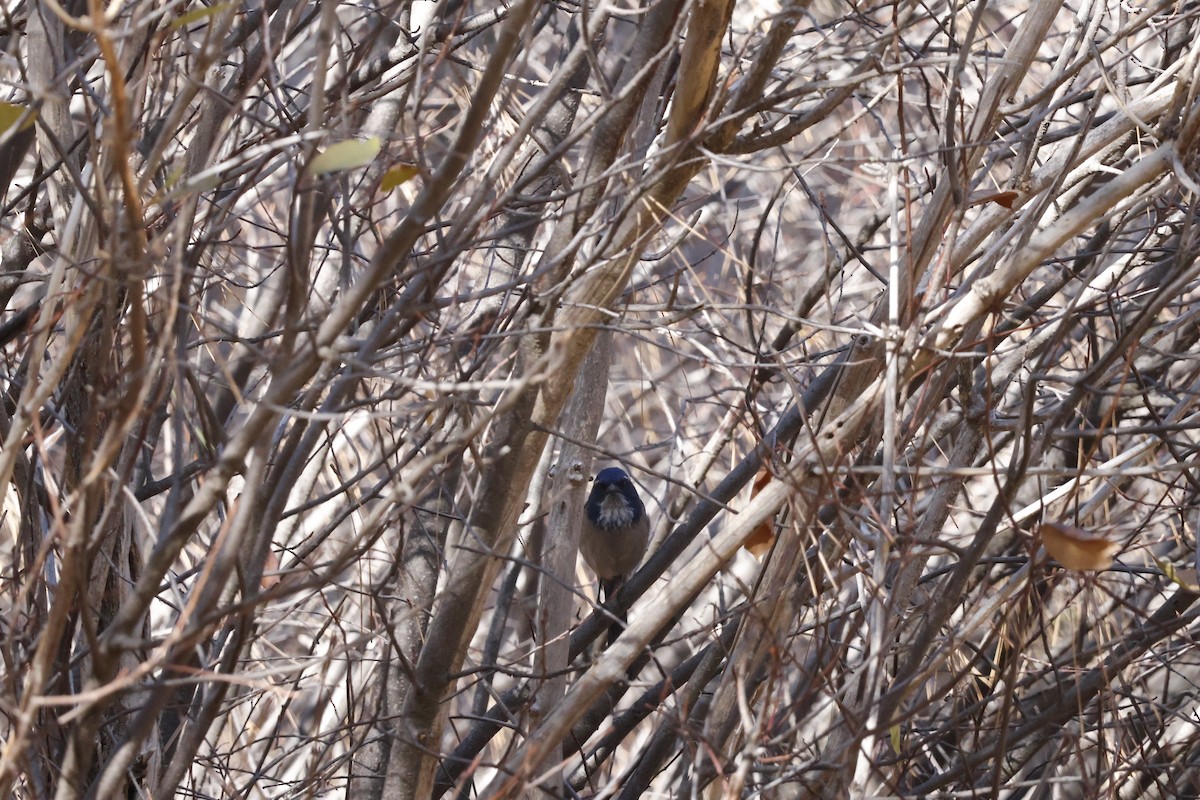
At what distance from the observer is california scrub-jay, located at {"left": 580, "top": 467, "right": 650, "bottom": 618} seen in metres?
6.36

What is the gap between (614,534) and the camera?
635 cm

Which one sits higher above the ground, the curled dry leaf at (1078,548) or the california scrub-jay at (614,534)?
the california scrub-jay at (614,534)

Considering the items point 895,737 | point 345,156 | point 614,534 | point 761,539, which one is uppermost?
point 614,534

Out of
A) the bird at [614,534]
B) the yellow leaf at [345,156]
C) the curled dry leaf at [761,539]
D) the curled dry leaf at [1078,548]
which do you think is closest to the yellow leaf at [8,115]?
the yellow leaf at [345,156]

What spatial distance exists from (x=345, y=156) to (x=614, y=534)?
4593mm

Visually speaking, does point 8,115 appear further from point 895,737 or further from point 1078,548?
point 895,737

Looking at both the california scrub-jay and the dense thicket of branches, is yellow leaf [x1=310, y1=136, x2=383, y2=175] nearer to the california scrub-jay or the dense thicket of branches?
the dense thicket of branches

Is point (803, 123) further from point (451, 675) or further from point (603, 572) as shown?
point (603, 572)

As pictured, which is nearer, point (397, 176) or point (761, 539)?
point (397, 176)

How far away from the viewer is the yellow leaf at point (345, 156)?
6.17 ft

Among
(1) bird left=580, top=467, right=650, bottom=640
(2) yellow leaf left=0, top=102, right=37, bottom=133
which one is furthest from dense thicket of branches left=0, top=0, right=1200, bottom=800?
(1) bird left=580, top=467, right=650, bottom=640

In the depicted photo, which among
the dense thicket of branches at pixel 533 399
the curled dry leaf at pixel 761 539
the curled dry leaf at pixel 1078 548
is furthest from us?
the curled dry leaf at pixel 761 539

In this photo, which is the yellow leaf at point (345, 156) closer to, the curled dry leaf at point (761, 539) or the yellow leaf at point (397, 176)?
the yellow leaf at point (397, 176)

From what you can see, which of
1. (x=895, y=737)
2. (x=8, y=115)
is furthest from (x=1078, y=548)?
(x=8, y=115)
